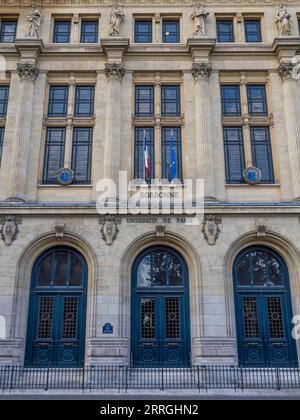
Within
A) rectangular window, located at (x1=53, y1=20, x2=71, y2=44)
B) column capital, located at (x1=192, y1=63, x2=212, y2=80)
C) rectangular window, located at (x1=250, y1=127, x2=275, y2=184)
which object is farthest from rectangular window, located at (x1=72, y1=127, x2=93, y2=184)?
rectangular window, located at (x1=250, y1=127, x2=275, y2=184)

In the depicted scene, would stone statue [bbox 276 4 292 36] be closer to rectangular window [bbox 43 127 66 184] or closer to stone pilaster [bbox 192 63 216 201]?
stone pilaster [bbox 192 63 216 201]

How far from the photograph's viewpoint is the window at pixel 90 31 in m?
26.5

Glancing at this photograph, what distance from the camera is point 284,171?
23.3 meters

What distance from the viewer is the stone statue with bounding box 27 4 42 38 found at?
84.3ft

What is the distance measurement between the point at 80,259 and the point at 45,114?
28.1ft

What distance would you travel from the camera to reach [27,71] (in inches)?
982

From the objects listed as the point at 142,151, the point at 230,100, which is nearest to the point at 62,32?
the point at 142,151

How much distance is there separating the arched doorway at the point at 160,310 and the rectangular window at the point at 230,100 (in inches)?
340

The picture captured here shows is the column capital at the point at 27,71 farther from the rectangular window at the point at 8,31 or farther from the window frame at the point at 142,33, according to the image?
the window frame at the point at 142,33

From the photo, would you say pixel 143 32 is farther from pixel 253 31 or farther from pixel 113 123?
pixel 113 123

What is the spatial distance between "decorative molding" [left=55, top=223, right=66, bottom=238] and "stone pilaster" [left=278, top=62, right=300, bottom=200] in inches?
467

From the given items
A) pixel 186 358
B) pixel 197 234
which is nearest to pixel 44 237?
pixel 197 234

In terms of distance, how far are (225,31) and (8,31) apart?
1318 centimetres
